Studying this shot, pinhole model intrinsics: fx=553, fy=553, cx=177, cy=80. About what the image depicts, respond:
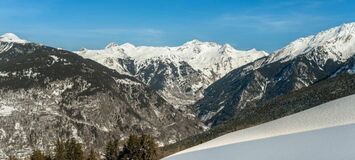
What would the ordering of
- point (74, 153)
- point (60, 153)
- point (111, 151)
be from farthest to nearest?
point (111, 151), point (60, 153), point (74, 153)

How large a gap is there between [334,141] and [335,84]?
17165 cm

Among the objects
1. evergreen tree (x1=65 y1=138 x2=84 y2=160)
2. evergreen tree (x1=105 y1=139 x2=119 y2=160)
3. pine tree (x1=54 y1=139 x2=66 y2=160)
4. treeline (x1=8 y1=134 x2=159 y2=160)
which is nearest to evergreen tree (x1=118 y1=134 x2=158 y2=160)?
treeline (x1=8 y1=134 x2=159 y2=160)

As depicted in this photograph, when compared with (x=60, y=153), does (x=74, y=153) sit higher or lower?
higher

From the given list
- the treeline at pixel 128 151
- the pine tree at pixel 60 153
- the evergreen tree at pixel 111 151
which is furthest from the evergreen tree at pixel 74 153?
the evergreen tree at pixel 111 151

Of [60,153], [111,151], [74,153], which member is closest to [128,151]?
[74,153]

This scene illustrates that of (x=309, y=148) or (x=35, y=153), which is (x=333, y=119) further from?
(x=35, y=153)

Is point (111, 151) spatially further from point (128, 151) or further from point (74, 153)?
point (128, 151)

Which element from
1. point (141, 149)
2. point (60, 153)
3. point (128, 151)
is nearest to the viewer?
point (141, 149)

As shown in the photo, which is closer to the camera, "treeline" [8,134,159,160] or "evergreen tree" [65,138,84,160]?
"treeline" [8,134,159,160]

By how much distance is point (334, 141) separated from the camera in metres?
32.1

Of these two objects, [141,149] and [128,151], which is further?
[128,151]

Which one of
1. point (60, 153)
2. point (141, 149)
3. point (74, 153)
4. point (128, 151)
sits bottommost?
point (60, 153)

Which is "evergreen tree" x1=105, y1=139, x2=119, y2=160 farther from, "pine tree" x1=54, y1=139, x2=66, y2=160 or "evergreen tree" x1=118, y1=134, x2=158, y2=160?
"evergreen tree" x1=118, y1=134, x2=158, y2=160

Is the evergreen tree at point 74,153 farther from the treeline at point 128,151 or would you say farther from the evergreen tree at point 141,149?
the evergreen tree at point 141,149
